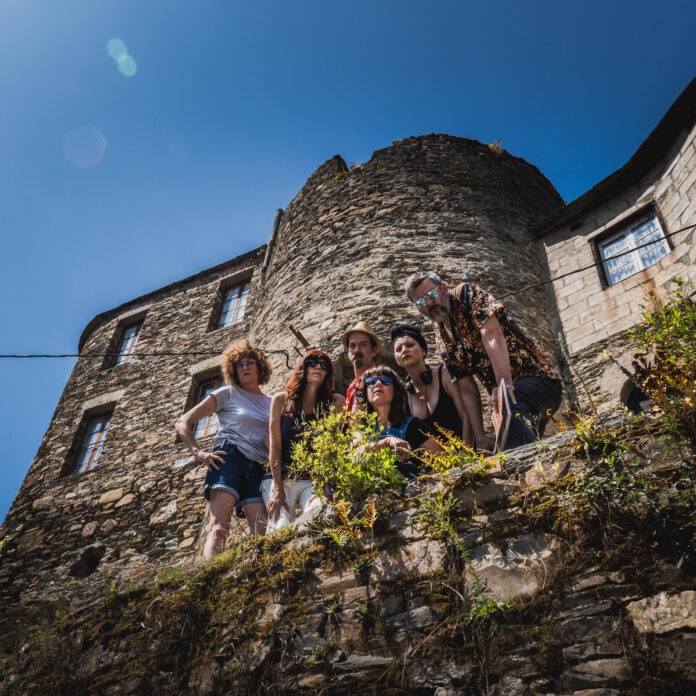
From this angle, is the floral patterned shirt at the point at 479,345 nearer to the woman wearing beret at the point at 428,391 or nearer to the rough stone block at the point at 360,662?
the woman wearing beret at the point at 428,391

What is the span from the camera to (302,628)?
2.77 meters

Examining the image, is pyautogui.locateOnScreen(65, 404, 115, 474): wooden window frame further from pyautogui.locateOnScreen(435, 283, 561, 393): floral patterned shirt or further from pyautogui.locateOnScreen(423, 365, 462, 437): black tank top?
pyautogui.locateOnScreen(435, 283, 561, 393): floral patterned shirt

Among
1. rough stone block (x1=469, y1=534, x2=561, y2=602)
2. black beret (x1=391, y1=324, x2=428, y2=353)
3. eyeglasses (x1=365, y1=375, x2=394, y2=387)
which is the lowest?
rough stone block (x1=469, y1=534, x2=561, y2=602)

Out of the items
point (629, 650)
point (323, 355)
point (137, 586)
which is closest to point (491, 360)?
point (323, 355)

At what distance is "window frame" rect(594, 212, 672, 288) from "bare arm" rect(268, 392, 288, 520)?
461cm

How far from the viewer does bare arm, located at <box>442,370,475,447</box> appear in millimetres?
3732

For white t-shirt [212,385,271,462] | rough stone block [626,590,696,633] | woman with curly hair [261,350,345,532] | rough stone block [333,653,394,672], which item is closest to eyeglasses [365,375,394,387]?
woman with curly hair [261,350,345,532]

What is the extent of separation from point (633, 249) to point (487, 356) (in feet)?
13.3

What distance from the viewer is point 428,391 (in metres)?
4.08

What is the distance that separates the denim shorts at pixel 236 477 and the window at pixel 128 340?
8.42 m

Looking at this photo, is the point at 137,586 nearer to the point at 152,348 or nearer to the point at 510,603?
the point at 510,603

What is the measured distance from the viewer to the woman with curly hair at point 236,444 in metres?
4.04

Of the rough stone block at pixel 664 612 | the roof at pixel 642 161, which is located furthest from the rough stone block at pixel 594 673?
the roof at pixel 642 161

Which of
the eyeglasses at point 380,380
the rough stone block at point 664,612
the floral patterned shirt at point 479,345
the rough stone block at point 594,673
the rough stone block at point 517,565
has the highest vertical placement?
the floral patterned shirt at point 479,345
